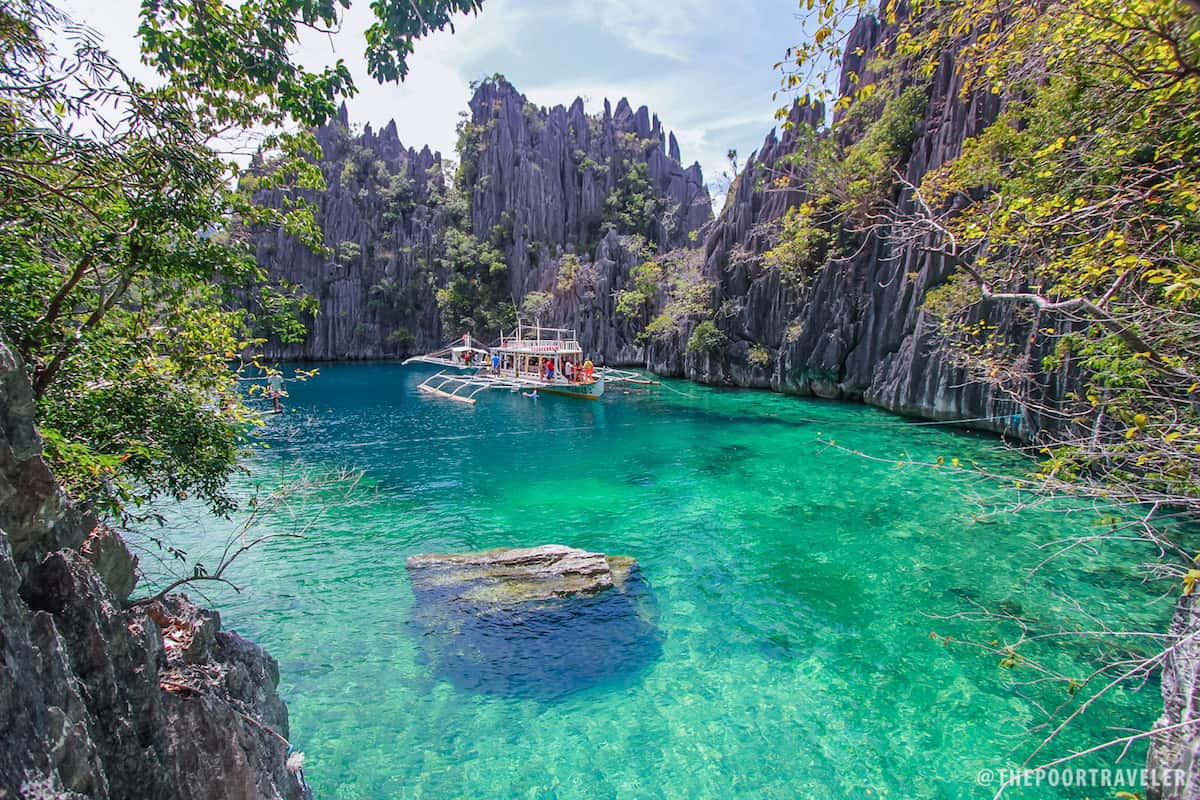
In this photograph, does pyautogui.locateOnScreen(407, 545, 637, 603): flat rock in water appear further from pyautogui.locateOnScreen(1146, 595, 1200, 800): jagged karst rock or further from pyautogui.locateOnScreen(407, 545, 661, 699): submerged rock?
pyautogui.locateOnScreen(1146, 595, 1200, 800): jagged karst rock

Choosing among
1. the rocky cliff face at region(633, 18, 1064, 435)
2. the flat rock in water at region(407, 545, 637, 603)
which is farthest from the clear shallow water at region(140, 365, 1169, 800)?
the rocky cliff face at region(633, 18, 1064, 435)

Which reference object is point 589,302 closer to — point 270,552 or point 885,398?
point 885,398

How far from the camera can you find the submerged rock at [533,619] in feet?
23.8

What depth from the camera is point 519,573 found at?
31.4ft

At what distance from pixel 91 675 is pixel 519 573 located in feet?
23.0

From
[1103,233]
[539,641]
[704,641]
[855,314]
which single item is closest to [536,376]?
[855,314]

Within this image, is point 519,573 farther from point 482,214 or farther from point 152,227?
point 482,214

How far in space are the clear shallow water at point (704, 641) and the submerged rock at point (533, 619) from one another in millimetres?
64

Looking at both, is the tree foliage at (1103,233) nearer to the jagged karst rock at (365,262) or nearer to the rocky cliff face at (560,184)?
the rocky cliff face at (560,184)

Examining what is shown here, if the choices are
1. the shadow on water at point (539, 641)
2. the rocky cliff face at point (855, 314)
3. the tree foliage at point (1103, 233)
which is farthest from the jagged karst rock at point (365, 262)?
the shadow on water at point (539, 641)

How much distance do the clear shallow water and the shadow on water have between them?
5cm

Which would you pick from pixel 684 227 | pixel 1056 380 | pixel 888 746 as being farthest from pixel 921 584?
pixel 684 227

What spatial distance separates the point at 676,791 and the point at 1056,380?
15.9 meters

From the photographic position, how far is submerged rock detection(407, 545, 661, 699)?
726 centimetres
